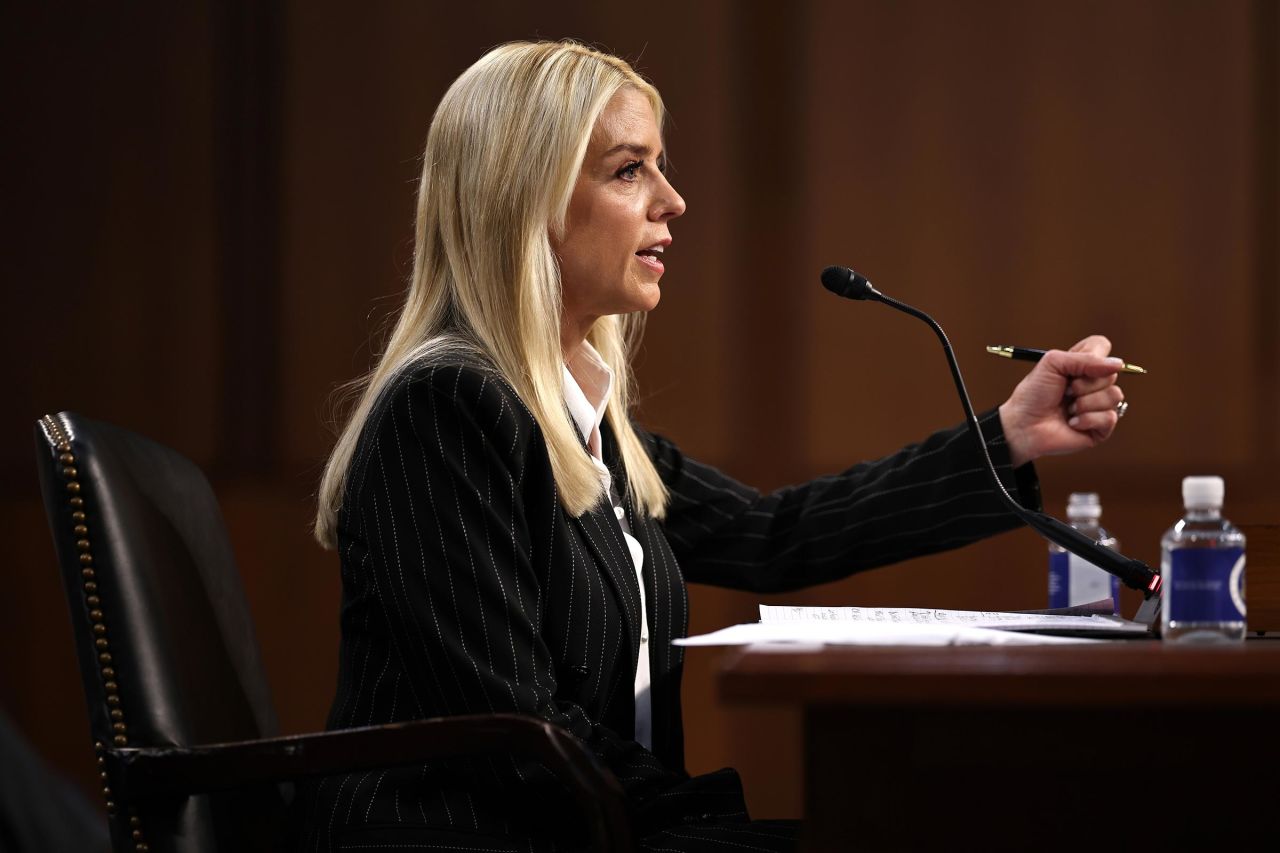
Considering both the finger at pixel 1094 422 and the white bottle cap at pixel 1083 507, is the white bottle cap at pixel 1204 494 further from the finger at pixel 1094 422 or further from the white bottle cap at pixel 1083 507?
the white bottle cap at pixel 1083 507

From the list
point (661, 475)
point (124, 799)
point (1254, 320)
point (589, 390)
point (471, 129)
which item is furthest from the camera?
point (1254, 320)

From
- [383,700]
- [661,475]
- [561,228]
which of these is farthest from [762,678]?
[661,475]

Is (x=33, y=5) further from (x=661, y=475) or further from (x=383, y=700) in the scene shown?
(x=383, y=700)

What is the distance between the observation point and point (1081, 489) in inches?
113

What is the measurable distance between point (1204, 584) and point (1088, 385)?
66 cm

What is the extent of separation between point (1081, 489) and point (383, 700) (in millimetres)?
1939

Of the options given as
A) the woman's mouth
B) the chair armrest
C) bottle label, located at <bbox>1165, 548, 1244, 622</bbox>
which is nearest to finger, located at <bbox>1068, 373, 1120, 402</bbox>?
the woman's mouth

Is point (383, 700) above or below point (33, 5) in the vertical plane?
below

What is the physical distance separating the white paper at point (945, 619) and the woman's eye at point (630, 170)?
2.26 feet

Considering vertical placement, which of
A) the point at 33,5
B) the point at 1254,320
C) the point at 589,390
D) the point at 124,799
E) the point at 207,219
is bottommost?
the point at 124,799

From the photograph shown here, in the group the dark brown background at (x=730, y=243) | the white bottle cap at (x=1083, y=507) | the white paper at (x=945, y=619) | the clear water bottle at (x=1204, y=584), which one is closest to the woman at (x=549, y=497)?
the white paper at (x=945, y=619)

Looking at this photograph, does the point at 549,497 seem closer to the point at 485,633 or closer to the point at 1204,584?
the point at 485,633

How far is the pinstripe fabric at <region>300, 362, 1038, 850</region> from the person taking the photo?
1.22m

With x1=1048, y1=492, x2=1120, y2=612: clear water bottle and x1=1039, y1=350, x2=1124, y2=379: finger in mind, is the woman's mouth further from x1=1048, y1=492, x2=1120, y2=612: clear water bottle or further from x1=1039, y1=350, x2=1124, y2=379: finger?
x1=1048, y1=492, x2=1120, y2=612: clear water bottle
